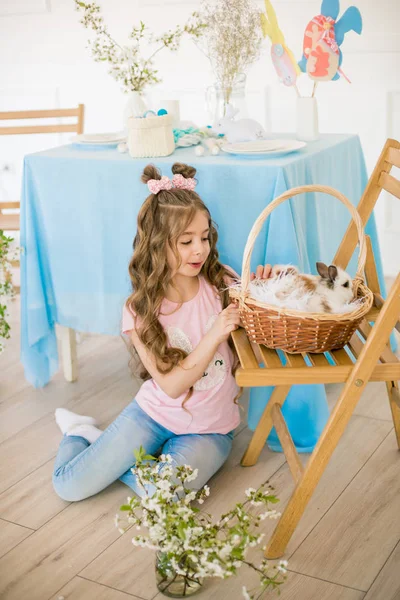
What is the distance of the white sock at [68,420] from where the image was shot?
2.08m

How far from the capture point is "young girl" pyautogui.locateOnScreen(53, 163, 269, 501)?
69.7 inches

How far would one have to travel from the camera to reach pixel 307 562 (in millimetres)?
1539

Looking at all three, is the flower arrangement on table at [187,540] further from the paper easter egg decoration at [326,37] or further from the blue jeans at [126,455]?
Result: the paper easter egg decoration at [326,37]

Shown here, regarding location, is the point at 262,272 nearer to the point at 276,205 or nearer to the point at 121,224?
the point at 276,205

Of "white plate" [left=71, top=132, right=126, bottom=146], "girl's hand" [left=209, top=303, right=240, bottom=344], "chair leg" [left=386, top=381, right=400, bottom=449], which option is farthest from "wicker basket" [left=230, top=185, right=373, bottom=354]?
"white plate" [left=71, top=132, right=126, bottom=146]

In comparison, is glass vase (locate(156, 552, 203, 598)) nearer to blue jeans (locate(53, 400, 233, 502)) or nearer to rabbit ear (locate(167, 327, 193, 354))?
blue jeans (locate(53, 400, 233, 502))

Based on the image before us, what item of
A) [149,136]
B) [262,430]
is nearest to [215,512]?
[262,430]

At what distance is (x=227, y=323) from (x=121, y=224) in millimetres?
599

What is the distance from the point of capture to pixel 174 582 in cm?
146

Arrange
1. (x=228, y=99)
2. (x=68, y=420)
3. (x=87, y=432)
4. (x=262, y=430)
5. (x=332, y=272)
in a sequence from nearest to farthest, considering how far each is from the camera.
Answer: (x=332, y=272)
(x=262, y=430)
(x=87, y=432)
(x=68, y=420)
(x=228, y=99)

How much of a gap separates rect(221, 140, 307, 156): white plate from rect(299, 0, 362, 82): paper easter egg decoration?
239mm

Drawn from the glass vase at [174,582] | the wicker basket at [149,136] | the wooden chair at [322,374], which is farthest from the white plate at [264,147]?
the glass vase at [174,582]

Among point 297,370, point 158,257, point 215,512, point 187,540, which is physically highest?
point 158,257

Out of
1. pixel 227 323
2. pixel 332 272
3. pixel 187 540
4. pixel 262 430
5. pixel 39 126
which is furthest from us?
pixel 39 126
